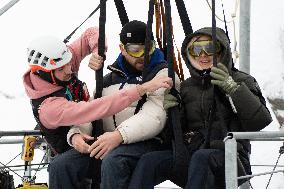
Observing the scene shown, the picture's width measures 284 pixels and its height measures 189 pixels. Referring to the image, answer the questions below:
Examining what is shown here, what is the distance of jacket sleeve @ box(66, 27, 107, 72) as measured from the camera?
3.64 m

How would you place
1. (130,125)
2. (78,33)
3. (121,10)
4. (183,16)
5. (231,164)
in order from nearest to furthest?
(231,164) → (130,125) → (183,16) → (121,10) → (78,33)

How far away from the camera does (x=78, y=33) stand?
1708cm

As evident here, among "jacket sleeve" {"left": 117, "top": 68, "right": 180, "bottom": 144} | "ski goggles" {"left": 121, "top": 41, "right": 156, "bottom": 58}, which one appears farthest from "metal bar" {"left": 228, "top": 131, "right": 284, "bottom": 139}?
"ski goggles" {"left": 121, "top": 41, "right": 156, "bottom": 58}

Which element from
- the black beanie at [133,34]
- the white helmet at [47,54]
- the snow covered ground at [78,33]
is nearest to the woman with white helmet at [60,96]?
the white helmet at [47,54]

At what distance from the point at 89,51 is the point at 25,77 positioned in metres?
0.52

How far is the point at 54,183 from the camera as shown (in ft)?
10.5

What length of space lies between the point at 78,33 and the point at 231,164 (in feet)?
48.4

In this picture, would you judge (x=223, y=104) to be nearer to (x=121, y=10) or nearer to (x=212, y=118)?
(x=212, y=118)

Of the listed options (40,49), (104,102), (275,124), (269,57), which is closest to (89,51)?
(40,49)

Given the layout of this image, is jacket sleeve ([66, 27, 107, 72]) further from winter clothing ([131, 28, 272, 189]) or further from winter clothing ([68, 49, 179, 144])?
winter clothing ([131, 28, 272, 189])


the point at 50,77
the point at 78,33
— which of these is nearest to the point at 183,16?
the point at 50,77

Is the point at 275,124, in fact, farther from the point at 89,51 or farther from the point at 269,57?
the point at 89,51

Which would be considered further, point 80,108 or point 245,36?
point 245,36

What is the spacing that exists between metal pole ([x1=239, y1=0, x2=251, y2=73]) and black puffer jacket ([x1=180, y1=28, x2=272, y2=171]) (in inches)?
62.3
